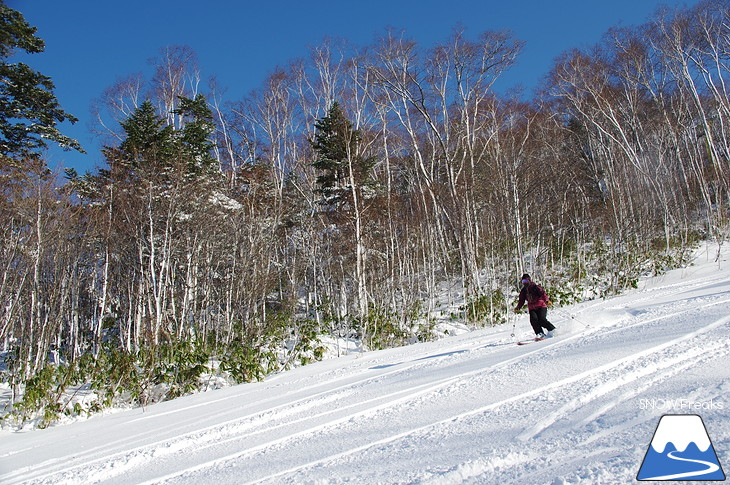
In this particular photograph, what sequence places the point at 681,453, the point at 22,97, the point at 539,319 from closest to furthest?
the point at 681,453 → the point at 539,319 → the point at 22,97

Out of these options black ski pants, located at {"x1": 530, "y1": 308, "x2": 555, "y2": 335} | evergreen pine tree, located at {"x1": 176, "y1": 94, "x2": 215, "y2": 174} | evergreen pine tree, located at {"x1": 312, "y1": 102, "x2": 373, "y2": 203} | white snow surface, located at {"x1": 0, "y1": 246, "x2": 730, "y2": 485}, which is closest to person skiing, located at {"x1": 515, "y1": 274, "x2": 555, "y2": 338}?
black ski pants, located at {"x1": 530, "y1": 308, "x2": 555, "y2": 335}

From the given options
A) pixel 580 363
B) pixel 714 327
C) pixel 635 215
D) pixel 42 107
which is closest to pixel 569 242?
pixel 635 215

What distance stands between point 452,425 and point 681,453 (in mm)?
1350

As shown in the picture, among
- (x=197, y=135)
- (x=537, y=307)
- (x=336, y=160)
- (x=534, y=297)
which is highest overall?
(x=197, y=135)

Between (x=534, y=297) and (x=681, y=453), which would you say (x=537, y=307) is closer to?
(x=534, y=297)

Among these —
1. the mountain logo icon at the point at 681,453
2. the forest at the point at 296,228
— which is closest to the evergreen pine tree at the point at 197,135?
the forest at the point at 296,228

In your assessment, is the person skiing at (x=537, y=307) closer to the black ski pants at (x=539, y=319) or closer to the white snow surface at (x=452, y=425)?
the black ski pants at (x=539, y=319)

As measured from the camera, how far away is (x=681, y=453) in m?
1.87

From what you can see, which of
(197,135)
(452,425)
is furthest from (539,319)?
(197,135)

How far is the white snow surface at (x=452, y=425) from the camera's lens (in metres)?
2.14

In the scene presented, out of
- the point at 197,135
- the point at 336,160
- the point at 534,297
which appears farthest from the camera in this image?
the point at 197,135

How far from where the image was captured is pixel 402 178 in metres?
27.3

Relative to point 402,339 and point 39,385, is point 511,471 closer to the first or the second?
point 39,385

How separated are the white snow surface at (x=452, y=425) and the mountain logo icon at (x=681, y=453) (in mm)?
50
